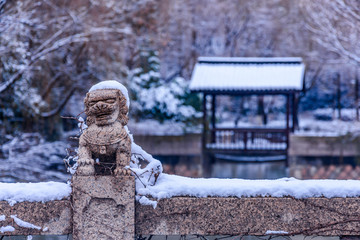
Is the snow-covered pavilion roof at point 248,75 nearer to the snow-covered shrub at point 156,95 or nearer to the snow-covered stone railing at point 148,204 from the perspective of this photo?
the snow-covered shrub at point 156,95

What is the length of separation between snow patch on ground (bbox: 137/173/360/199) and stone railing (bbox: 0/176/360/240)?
1.7 inches

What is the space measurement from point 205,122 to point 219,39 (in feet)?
35.1

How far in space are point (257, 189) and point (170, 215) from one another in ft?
2.44

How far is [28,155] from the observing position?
980 cm

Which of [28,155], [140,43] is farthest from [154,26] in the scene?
[28,155]

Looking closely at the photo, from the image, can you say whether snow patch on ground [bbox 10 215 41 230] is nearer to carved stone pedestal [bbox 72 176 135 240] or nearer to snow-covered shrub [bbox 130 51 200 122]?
carved stone pedestal [bbox 72 176 135 240]

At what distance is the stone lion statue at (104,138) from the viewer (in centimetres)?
333

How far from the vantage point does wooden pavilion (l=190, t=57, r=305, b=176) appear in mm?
13461

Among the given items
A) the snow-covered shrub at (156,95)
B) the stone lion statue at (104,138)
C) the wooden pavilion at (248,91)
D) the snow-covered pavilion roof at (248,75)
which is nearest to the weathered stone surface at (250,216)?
the stone lion statue at (104,138)

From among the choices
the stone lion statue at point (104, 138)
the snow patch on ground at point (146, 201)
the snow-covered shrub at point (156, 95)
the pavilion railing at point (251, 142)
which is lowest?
the pavilion railing at point (251, 142)

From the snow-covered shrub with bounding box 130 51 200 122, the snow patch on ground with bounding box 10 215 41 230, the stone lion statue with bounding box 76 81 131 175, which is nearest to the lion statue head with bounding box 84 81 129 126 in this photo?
the stone lion statue with bounding box 76 81 131 175

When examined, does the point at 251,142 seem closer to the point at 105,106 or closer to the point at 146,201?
the point at 146,201

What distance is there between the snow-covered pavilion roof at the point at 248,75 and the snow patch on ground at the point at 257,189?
1018 cm

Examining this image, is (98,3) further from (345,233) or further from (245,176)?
(345,233)
